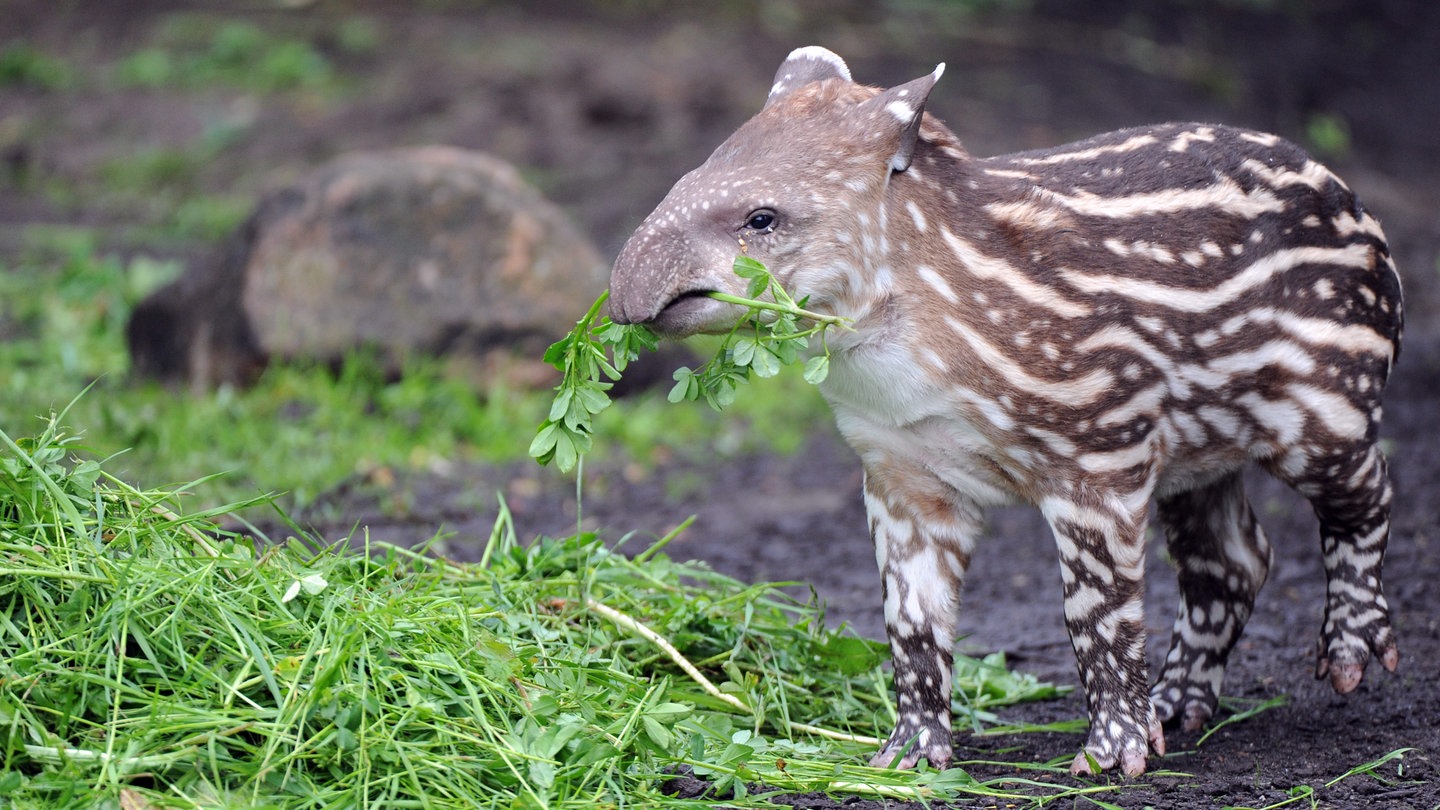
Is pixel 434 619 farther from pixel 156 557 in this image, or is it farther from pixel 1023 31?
pixel 1023 31

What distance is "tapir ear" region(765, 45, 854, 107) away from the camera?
4.20 metres

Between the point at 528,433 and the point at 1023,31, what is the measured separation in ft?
30.6

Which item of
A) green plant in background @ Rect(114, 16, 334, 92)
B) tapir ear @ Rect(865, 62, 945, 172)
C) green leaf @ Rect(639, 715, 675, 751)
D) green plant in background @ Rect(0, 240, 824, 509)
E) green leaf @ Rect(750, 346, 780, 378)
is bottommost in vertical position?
green plant in background @ Rect(0, 240, 824, 509)

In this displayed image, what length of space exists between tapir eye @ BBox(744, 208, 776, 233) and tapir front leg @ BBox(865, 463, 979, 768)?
31.1 inches

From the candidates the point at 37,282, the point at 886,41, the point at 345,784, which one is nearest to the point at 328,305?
the point at 37,282

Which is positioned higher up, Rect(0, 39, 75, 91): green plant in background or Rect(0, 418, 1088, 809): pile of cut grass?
Rect(0, 418, 1088, 809): pile of cut grass

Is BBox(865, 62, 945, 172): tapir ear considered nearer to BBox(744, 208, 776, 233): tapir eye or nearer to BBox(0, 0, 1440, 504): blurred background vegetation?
BBox(744, 208, 776, 233): tapir eye

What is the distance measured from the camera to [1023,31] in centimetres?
1517

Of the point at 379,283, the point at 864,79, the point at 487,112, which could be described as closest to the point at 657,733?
the point at 379,283

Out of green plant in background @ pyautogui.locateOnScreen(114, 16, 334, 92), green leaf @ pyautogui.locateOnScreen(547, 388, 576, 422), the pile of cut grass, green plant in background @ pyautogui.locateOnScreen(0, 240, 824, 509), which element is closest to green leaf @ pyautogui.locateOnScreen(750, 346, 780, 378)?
green leaf @ pyautogui.locateOnScreen(547, 388, 576, 422)

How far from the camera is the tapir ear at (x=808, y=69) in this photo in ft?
13.8

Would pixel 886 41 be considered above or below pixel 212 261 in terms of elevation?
above

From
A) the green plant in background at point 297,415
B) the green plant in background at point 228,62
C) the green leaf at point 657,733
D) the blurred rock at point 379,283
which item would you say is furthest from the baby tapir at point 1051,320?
the green plant in background at point 228,62

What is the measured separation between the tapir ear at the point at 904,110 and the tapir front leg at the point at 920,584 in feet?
2.73
